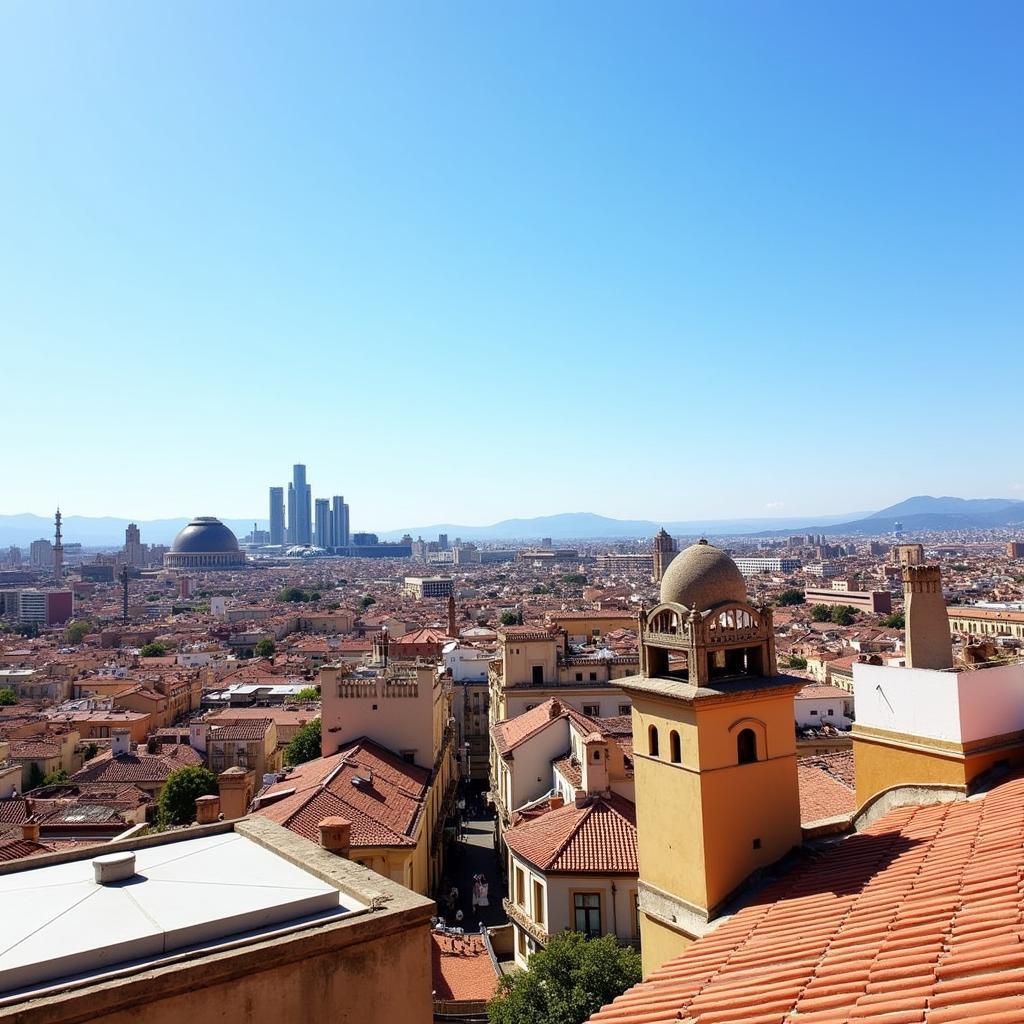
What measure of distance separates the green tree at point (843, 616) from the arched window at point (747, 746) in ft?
303

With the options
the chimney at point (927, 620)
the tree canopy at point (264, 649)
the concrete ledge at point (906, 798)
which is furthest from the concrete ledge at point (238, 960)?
the tree canopy at point (264, 649)

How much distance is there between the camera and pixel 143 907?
20.9 ft

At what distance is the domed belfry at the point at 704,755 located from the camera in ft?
34.6

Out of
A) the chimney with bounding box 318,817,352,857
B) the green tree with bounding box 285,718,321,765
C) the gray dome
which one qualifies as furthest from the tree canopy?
the chimney with bounding box 318,817,352,857

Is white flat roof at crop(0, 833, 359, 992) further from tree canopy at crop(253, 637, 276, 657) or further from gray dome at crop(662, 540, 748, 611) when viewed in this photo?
tree canopy at crop(253, 637, 276, 657)

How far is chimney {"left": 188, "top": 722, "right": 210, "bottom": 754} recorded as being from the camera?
41638 mm

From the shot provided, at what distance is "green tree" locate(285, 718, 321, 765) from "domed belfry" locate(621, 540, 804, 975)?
29.1 meters

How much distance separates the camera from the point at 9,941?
5.80 meters

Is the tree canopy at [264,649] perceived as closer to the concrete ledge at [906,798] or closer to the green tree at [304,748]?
the green tree at [304,748]

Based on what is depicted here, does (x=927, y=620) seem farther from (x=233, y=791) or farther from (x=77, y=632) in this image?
(x=77, y=632)

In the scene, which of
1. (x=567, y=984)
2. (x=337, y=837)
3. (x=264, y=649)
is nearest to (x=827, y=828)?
(x=567, y=984)

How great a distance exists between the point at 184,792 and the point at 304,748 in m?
7.68

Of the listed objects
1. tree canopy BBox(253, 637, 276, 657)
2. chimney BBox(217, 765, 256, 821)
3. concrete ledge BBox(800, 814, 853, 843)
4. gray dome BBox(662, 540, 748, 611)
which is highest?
gray dome BBox(662, 540, 748, 611)

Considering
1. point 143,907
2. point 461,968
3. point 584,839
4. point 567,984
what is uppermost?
point 143,907
